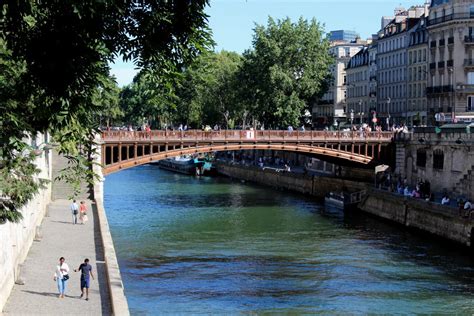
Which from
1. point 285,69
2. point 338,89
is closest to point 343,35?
point 338,89

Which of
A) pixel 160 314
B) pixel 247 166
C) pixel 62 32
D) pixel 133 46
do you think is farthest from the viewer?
pixel 247 166

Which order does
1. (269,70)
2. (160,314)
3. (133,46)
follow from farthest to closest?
(269,70) < (160,314) < (133,46)

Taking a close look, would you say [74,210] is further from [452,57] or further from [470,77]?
[470,77]

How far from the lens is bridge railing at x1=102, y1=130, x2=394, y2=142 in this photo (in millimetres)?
60981

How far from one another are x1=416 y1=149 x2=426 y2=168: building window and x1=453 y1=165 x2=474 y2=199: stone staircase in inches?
283

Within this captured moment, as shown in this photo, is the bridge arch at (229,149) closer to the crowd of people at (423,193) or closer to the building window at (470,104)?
the crowd of people at (423,193)

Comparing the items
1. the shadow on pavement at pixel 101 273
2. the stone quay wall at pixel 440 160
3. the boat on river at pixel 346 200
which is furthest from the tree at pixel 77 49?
the boat on river at pixel 346 200

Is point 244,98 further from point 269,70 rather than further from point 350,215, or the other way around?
point 350,215

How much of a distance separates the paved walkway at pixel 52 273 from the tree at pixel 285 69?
47.1m

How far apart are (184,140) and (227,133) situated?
3.70 meters

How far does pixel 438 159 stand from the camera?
6153 cm

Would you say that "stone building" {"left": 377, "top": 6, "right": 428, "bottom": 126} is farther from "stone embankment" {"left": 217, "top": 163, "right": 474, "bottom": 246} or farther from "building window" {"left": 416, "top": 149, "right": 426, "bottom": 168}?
"building window" {"left": 416, "top": 149, "right": 426, "bottom": 168}

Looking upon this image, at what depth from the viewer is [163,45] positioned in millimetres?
15250

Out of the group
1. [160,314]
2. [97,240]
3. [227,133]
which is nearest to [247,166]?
[227,133]
